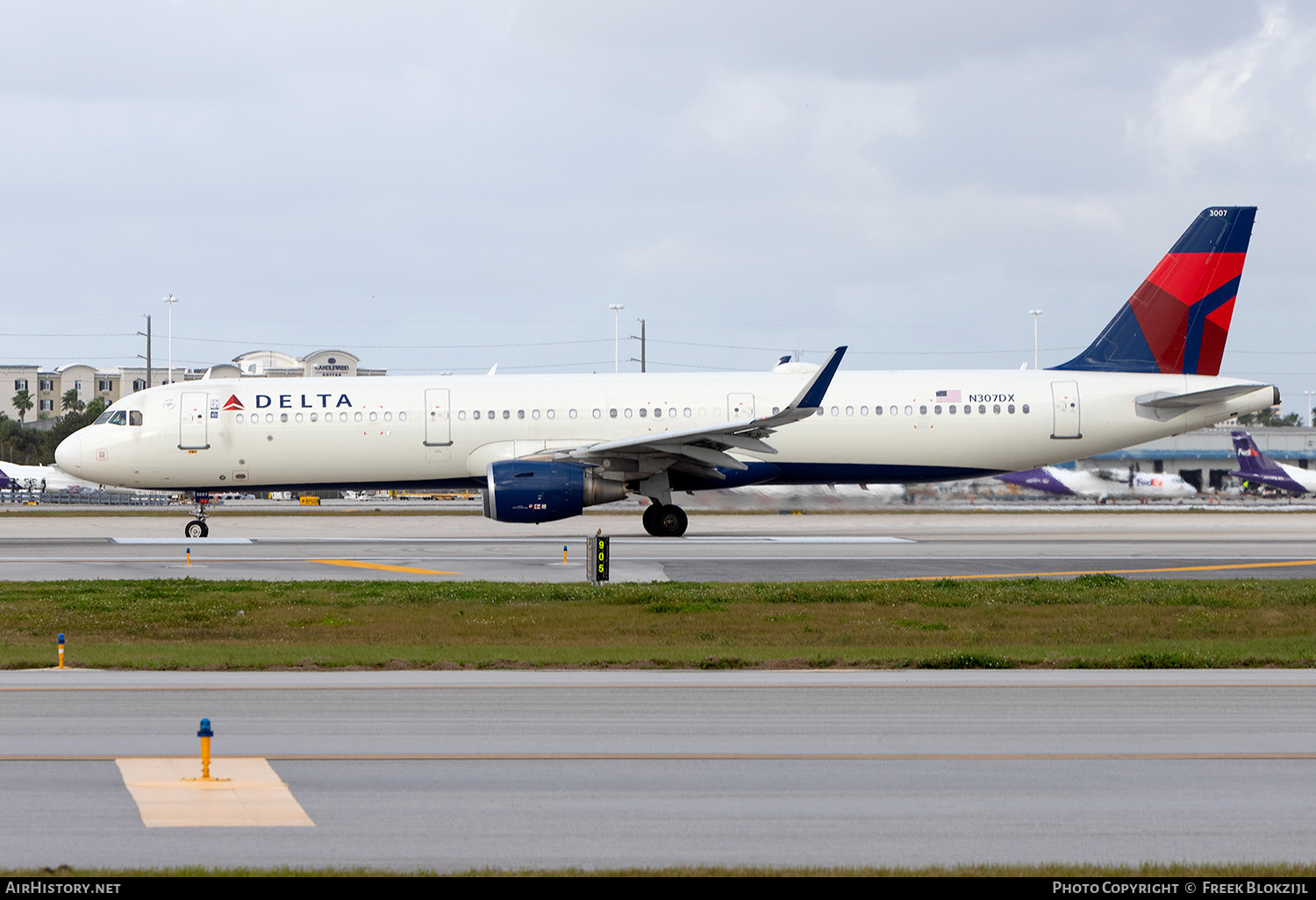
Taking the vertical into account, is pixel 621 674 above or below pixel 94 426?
below

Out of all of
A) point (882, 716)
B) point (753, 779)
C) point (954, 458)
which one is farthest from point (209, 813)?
point (954, 458)

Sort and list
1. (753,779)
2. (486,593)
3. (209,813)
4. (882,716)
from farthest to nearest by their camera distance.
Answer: (486,593) < (882,716) < (753,779) < (209,813)

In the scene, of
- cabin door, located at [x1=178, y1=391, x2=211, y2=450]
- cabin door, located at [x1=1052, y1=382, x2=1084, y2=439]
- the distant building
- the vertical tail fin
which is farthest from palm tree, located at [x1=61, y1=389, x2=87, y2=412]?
cabin door, located at [x1=1052, y1=382, x2=1084, y2=439]

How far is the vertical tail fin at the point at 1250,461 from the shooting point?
225 ft

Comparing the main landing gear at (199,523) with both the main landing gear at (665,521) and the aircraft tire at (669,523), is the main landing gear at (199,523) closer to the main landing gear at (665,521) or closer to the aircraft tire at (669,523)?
the main landing gear at (665,521)

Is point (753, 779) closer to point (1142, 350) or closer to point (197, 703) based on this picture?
point (197, 703)

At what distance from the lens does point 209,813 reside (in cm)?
752

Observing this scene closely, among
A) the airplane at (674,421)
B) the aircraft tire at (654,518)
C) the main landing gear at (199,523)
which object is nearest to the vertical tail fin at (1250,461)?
the airplane at (674,421)

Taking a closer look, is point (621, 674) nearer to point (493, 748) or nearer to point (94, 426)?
point (493, 748)

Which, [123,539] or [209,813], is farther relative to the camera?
[123,539]

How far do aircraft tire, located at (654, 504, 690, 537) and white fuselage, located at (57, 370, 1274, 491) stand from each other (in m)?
2.01

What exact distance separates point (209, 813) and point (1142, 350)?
3049 cm
